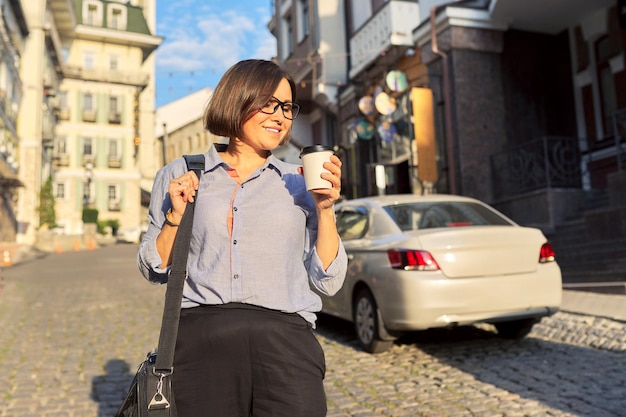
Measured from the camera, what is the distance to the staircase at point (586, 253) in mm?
9055

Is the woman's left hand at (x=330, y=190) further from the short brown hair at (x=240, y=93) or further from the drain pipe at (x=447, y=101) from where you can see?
the drain pipe at (x=447, y=101)

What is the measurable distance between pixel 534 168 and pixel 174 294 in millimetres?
12277

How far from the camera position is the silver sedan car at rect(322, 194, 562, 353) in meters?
5.47

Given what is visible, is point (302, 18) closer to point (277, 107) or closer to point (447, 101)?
point (447, 101)

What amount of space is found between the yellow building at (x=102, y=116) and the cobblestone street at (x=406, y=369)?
41.0 meters

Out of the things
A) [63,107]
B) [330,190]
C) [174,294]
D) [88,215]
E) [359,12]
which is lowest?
[174,294]

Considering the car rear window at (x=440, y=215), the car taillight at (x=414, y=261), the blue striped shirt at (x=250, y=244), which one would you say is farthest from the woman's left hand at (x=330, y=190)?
the car rear window at (x=440, y=215)

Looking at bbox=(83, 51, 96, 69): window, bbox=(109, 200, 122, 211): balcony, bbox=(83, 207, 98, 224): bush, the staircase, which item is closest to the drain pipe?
the staircase

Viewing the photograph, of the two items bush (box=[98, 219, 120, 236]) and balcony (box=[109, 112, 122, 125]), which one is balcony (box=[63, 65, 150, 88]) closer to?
balcony (box=[109, 112, 122, 125])

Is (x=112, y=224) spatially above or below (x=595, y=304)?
→ above

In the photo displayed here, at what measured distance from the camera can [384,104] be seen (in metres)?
16.3

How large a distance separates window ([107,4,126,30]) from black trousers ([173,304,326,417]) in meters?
55.1

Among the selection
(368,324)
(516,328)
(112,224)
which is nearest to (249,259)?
(368,324)

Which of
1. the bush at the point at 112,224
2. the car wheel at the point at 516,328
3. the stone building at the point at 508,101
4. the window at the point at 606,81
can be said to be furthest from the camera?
the bush at the point at 112,224
